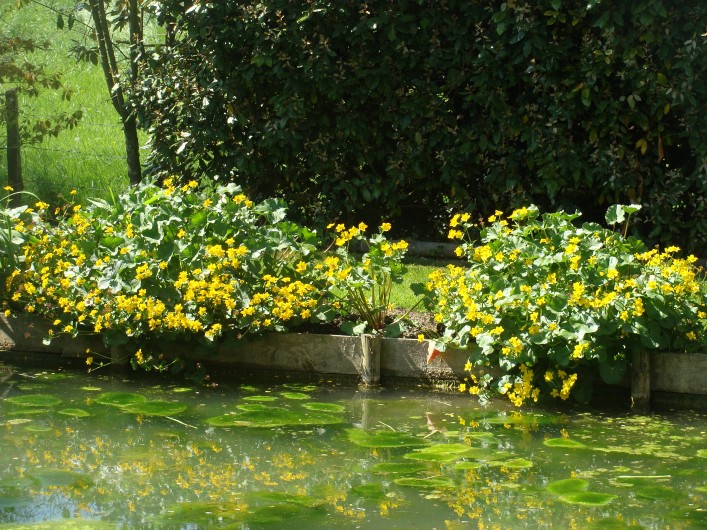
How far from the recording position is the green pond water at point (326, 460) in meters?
4.16

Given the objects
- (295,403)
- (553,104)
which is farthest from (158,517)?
(553,104)

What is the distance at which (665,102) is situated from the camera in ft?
26.0

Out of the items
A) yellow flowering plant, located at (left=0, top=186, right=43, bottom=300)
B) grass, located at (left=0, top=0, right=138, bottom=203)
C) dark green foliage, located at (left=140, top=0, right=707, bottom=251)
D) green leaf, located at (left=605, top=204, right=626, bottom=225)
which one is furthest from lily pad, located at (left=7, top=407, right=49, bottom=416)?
grass, located at (left=0, top=0, right=138, bottom=203)

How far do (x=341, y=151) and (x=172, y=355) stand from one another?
3006mm

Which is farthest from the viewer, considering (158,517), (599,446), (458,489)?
(599,446)

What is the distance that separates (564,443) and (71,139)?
10.4 m

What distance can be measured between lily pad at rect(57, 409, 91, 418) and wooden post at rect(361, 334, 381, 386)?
165 cm

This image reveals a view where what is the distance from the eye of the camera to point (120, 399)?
594 cm

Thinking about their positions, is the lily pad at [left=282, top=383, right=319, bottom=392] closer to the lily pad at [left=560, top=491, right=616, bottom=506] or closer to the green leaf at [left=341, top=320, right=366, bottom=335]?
the green leaf at [left=341, top=320, right=366, bottom=335]

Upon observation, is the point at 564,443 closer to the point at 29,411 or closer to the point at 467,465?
the point at 467,465

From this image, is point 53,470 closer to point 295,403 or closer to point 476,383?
point 295,403

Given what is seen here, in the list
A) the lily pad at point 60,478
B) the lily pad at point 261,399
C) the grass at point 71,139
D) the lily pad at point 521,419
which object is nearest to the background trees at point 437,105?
the grass at point 71,139

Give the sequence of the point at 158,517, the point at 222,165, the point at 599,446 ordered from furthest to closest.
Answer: the point at 222,165 < the point at 599,446 < the point at 158,517

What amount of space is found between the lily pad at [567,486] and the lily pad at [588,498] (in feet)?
0.13
